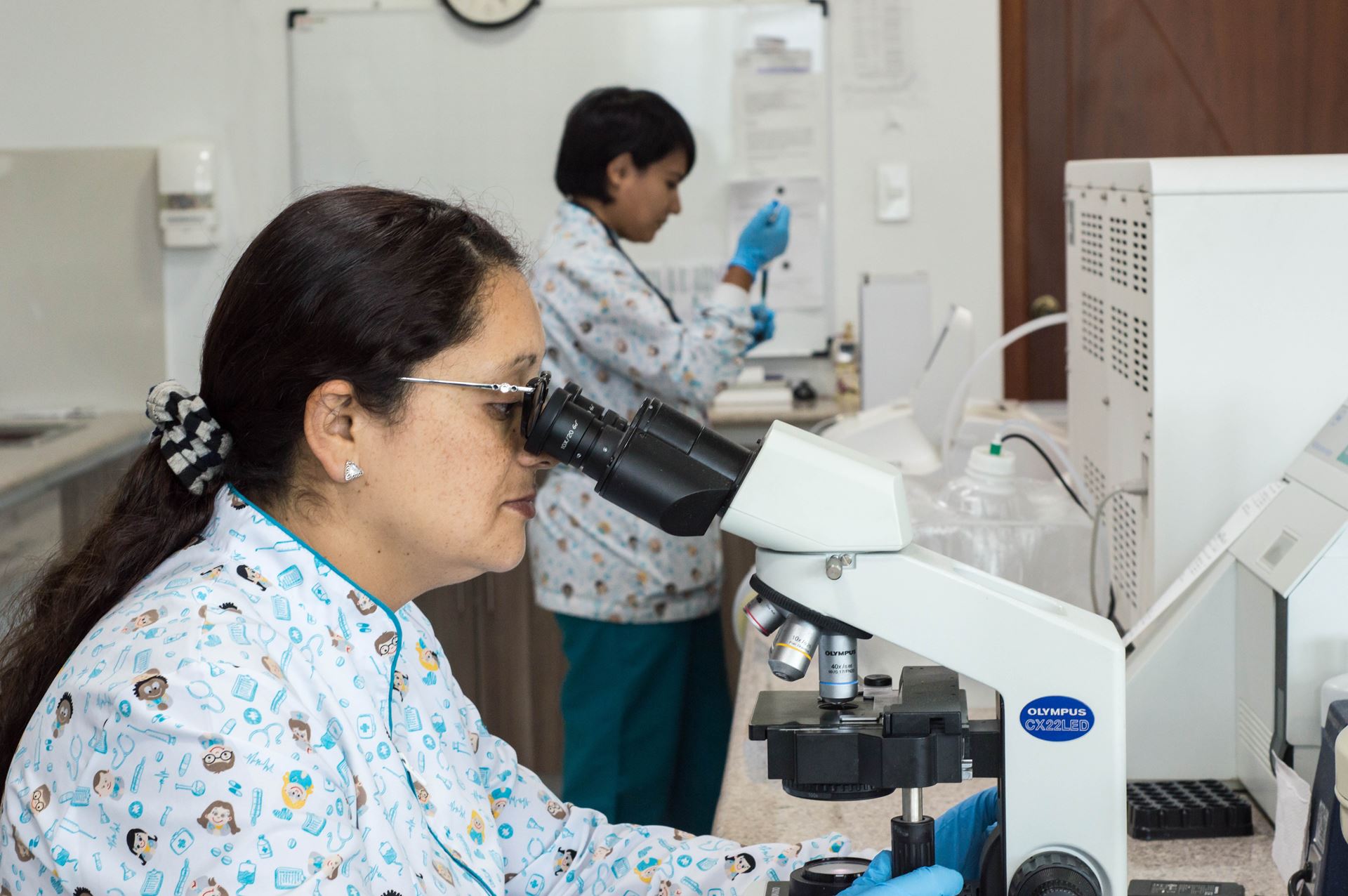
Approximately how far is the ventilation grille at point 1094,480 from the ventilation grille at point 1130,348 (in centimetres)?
18

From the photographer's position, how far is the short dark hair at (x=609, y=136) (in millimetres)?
2307

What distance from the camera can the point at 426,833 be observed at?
3.04ft

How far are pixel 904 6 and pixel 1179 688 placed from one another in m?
2.74

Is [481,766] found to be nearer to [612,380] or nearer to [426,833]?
[426,833]

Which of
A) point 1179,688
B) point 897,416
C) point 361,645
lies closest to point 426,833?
point 361,645

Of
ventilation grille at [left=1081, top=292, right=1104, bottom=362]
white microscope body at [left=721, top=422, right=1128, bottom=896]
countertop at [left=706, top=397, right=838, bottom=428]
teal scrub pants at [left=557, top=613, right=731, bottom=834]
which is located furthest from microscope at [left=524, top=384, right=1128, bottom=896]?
countertop at [left=706, top=397, right=838, bottom=428]

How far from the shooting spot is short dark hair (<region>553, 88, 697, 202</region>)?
7.57ft

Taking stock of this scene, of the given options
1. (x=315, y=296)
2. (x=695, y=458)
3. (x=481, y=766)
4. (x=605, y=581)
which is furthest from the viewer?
(x=605, y=581)

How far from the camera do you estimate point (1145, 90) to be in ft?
11.7

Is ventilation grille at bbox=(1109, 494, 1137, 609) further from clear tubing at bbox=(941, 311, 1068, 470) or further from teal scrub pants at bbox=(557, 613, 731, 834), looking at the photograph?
teal scrub pants at bbox=(557, 613, 731, 834)

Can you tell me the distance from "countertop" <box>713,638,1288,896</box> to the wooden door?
2.54 meters

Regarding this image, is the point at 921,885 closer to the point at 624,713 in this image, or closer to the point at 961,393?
the point at 961,393

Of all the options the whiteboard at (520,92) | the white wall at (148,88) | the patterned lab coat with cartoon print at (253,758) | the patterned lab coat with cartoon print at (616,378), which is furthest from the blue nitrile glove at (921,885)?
the whiteboard at (520,92)

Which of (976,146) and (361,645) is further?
(976,146)
